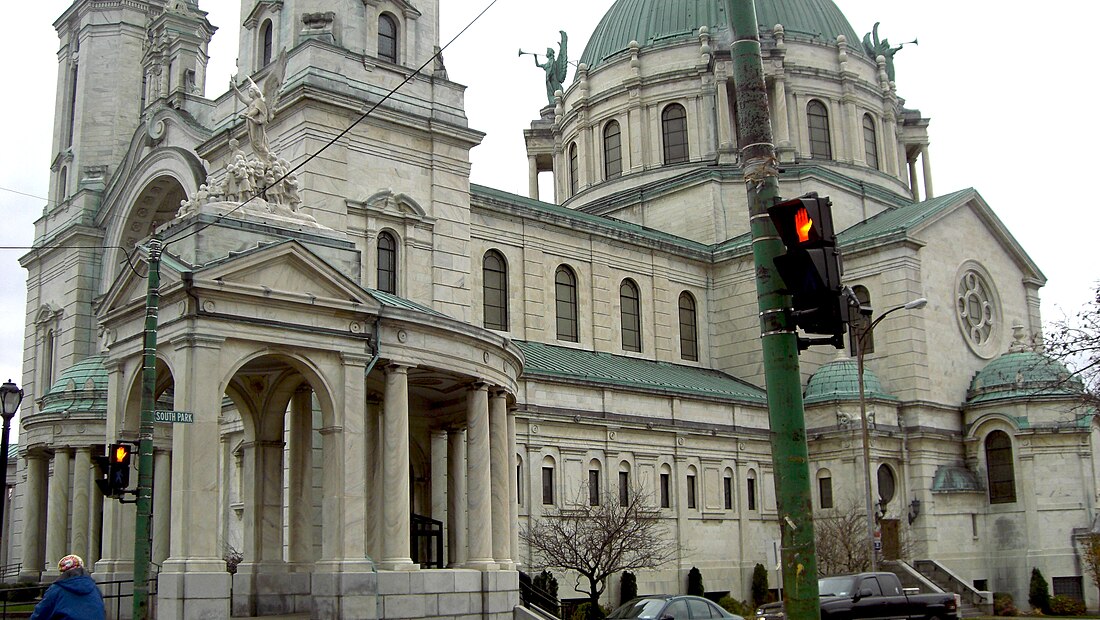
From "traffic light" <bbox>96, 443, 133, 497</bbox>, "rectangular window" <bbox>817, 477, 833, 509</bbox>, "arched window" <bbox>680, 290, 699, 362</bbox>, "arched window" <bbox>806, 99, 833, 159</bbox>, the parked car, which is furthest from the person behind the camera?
"arched window" <bbox>806, 99, 833, 159</bbox>

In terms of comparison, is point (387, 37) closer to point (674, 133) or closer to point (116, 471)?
point (116, 471)

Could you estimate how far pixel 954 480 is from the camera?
150 feet

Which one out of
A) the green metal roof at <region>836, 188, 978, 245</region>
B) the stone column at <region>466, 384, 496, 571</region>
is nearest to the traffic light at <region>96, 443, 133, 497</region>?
the stone column at <region>466, 384, 496, 571</region>

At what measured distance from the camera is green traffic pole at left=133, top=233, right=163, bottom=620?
18578 mm

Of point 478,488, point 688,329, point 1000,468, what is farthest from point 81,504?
point 1000,468

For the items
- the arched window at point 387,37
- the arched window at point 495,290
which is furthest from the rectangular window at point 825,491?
the arched window at point 387,37

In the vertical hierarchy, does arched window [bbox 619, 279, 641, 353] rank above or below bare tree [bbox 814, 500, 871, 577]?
above

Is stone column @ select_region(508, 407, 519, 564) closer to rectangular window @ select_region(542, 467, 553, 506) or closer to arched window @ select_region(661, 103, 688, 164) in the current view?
rectangular window @ select_region(542, 467, 553, 506)

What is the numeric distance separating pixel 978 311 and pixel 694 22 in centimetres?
1985

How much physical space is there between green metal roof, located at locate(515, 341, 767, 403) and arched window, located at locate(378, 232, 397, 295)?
5862 millimetres

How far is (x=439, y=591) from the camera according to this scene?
23328 millimetres

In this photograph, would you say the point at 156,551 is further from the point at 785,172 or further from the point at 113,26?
the point at 785,172

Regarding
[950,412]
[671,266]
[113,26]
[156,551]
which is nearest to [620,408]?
[671,266]

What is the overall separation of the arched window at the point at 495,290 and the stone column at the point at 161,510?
17.4 metres
